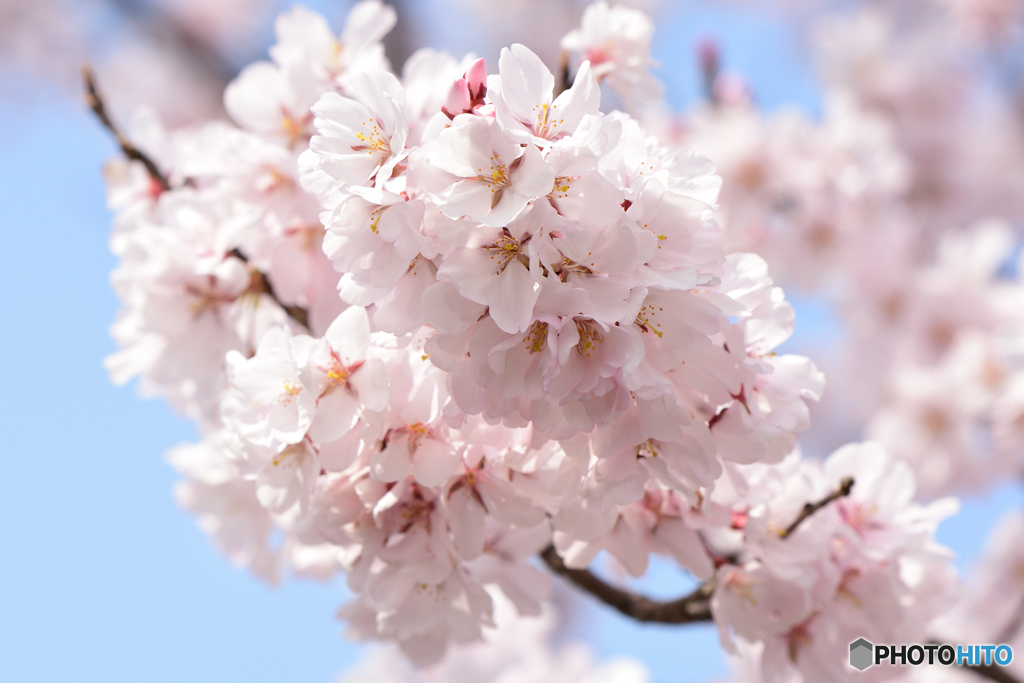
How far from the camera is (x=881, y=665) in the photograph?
1390 millimetres

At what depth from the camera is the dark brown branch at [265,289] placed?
1.34m

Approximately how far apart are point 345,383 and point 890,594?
36.4 inches

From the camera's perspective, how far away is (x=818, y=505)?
1200 mm

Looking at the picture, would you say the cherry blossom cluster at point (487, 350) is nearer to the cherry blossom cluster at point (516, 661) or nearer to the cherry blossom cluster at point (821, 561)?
the cherry blossom cluster at point (821, 561)

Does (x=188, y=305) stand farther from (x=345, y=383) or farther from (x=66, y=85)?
(x=66, y=85)

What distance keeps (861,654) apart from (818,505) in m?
0.33

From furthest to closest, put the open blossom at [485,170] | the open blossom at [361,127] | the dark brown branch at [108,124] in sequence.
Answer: the dark brown branch at [108,124]
the open blossom at [361,127]
the open blossom at [485,170]

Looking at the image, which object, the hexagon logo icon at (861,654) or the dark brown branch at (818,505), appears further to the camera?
the hexagon logo icon at (861,654)

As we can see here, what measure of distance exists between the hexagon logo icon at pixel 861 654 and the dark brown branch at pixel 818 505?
26cm

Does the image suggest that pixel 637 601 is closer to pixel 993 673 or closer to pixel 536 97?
pixel 993 673

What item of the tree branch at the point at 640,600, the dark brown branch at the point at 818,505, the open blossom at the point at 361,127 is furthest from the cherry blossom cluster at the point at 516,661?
the open blossom at the point at 361,127

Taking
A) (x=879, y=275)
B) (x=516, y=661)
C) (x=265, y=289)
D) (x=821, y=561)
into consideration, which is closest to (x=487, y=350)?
(x=265, y=289)

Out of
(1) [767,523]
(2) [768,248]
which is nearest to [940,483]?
(2) [768,248]

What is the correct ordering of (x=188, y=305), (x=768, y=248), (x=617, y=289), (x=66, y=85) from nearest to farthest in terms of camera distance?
1. (x=617, y=289)
2. (x=188, y=305)
3. (x=768, y=248)
4. (x=66, y=85)
